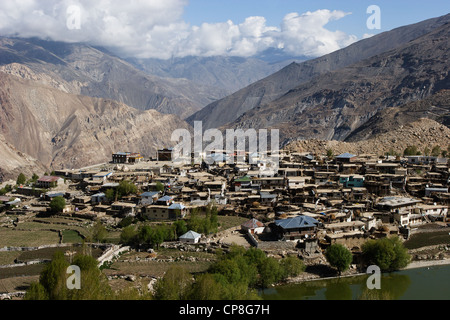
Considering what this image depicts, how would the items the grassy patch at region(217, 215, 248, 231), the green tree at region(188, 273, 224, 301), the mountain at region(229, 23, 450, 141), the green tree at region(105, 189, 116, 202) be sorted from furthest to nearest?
the mountain at region(229, 23, 450, 141) < the green tree at region(105, 189, 116, 202) < the grassy patch at region(217, 215, 248, 231) < the green tree at region(188, 273, 224, 301)

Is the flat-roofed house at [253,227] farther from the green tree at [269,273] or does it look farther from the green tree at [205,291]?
the green tree at [205,291]

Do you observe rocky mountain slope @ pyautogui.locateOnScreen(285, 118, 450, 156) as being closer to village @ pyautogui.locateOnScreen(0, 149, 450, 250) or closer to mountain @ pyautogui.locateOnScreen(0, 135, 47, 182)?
village @ pyautogui.locateOnScreen(0, 149, 450, 250)

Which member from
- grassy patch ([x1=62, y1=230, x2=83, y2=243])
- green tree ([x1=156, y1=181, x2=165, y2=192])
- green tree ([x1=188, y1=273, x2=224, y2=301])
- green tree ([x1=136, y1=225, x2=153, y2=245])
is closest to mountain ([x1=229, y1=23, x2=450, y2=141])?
green tree ([x1=156, y1=181, x2=165, y2=192])

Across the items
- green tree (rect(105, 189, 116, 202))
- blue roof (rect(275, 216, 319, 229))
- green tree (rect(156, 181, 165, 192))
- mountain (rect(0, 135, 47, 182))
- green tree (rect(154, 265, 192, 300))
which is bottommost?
green tree (rect(154, 265, 192, 300))

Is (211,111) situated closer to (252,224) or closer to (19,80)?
(19,80)

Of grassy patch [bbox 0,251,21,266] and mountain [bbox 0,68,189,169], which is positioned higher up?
mountain [bbox 0,68,189,169]
